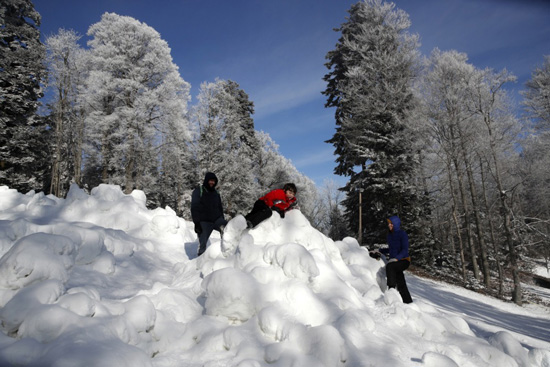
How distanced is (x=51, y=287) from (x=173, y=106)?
14.2 metres

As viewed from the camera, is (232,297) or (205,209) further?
(205,209)

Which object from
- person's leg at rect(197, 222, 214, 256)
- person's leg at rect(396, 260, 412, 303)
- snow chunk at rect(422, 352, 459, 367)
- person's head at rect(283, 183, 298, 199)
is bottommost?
snow chunk at rect(422, 352, 459, 367)

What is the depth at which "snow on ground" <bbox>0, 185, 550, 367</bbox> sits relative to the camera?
7.00 feet

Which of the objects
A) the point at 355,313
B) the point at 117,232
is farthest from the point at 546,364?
the point at 117,232

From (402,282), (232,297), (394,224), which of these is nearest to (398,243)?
(394,224)

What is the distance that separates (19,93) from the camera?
14.9m

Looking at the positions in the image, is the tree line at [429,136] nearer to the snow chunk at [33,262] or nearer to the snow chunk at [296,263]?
the snow chunk at [296,263]

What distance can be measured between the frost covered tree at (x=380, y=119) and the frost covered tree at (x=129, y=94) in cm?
998

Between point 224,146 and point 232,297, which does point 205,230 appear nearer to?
point 232,297

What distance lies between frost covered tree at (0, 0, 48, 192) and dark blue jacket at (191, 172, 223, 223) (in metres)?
14.5

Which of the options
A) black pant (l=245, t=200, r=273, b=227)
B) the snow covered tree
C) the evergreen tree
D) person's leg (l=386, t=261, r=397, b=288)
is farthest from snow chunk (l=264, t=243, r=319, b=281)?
the evergreen tree

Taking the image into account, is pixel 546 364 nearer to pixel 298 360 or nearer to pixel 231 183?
pixel 298 360

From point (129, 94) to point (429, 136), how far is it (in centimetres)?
1571

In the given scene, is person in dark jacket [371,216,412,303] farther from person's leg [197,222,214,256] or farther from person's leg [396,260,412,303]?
person's leg [197,222,214,256]
